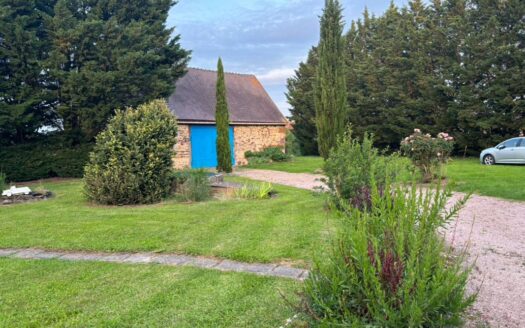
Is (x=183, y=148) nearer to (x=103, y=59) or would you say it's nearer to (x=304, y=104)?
(x=103, y=59)

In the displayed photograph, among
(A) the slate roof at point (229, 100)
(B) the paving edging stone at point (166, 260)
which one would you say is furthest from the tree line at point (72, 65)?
(B) the paving edging stone at point (166, 260)

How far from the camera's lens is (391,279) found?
2.18 meters

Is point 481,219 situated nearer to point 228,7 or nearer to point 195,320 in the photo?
point 195,320

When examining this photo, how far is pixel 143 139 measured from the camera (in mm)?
8141

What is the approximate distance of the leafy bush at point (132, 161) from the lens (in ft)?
25.8

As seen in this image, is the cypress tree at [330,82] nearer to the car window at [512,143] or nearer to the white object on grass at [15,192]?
the car window at [512,143]

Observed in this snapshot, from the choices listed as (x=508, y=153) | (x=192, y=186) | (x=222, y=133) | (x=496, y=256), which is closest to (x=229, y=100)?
(x=222, y=133)

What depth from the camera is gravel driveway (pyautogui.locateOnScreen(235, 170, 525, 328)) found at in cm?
280

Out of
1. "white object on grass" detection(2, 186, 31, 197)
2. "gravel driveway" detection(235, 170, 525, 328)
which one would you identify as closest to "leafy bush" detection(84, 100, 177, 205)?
"white object on grass" detection(2, 186, 31, 197)

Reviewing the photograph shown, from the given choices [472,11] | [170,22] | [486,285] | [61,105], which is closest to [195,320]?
[486,285]

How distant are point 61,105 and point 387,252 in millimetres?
13336

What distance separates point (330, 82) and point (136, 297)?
1086 centimetres

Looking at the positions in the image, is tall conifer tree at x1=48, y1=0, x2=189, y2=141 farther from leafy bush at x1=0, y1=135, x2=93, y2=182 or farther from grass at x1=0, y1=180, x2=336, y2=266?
grass at x1=0, y1=180, x2=336, y2=266

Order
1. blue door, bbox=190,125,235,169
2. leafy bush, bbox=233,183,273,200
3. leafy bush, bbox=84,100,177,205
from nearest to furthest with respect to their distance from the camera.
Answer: leafy bush, bbox=84,100,177,205 → leafy bush, bbox=233,183,273,200 → blue door, bbox=190,125,235,169
